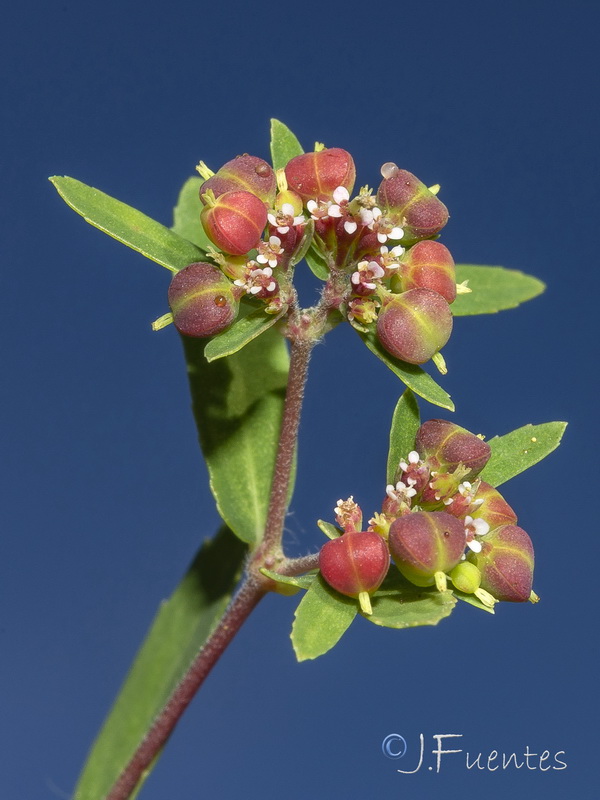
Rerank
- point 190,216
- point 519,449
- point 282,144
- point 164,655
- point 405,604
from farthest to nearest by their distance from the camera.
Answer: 1. point 164,655
2. point 190,216
3. point 282,144
4. point 519,449
5. point 405,604

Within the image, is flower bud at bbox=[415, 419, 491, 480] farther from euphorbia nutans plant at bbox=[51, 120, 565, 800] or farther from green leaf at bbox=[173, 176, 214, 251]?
green leaf at bbox=[173, 176, 214, 251]

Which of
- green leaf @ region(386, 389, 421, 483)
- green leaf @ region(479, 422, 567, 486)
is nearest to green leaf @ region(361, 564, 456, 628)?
green leaf @ region(386, 389, 421, 483)

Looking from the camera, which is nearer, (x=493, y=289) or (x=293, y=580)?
(x=293, y=580)

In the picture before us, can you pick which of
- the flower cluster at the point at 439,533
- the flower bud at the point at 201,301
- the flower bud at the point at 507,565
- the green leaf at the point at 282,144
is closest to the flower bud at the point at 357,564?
the flower cluster at the point at 439,533

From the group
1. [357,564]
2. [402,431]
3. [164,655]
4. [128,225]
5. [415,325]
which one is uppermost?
[128,225]

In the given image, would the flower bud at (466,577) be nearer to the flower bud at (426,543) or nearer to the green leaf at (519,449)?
the flower bud at (426,543)

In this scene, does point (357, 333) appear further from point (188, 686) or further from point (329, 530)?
point (188, 686)

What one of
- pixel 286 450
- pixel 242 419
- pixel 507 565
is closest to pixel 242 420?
pixel 242 419

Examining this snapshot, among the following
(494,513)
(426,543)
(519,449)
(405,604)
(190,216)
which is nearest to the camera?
(426,543)
